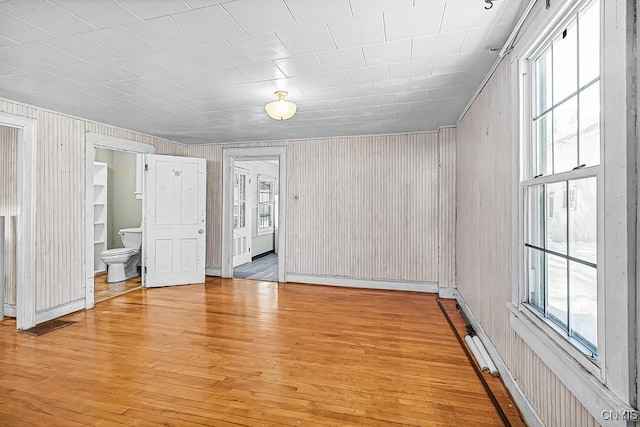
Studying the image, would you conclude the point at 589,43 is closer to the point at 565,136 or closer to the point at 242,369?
the point at 565,136

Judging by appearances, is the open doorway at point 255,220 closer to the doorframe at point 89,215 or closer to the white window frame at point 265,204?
the white window frame at point 265,204

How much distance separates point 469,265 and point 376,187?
1943mm

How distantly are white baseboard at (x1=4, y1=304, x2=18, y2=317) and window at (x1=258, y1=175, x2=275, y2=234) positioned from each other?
4963mm

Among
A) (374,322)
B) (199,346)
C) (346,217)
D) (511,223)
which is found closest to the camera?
(511,223)

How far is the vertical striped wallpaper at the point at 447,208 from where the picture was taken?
4.60 metres

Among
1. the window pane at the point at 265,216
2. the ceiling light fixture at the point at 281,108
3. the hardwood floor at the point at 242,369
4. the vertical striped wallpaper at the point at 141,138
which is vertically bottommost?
the hardwood floor at the point at 242,369

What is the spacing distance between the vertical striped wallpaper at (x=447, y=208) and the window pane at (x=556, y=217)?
292 centimetres

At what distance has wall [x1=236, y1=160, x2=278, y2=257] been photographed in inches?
288

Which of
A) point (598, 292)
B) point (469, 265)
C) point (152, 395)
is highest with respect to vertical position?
point (598, 292)

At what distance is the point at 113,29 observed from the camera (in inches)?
77.5

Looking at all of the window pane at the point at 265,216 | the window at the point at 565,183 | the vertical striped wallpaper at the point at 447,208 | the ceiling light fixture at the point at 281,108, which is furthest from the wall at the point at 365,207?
the window pane at the point at 265,216

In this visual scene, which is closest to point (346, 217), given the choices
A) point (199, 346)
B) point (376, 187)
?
point (376, 187)

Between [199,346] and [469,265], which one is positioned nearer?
[199,346]

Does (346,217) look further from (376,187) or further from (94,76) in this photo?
→ (94,76)
